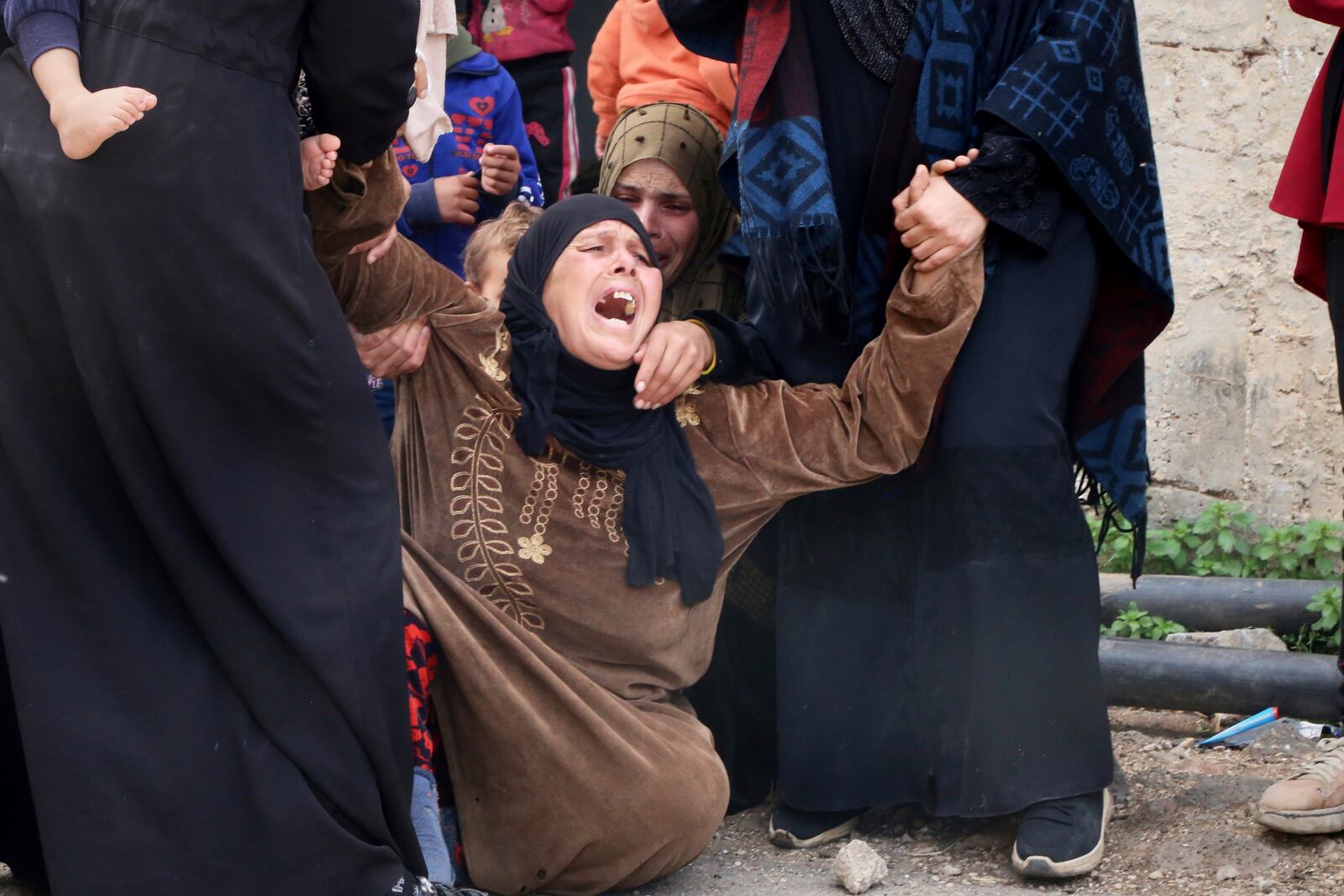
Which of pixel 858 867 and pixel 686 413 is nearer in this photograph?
pixel 858 867

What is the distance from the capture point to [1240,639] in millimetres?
4184

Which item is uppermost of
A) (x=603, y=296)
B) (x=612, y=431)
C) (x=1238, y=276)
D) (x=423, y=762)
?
(x=603, y=296)

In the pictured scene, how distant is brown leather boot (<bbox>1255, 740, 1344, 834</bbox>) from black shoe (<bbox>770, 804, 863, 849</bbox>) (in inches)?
30.1

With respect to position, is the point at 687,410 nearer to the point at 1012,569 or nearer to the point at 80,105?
the point at 1012,569

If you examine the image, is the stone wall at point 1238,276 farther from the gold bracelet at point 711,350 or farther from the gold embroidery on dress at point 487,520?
the gold embroidery on dress at point 487,520

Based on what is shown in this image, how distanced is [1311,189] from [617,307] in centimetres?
139

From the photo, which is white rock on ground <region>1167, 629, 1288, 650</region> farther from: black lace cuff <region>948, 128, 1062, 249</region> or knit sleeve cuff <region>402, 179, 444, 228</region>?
knit sleeve cuff <region>402, 179, 444, 228</region>

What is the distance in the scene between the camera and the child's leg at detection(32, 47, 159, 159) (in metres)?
1.96

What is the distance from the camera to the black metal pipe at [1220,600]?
13.9 feet

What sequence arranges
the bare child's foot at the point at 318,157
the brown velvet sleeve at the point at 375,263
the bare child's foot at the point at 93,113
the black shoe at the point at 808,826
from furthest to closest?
1. the black shoe at the point at 808,826
2. the brown velvet sleeve at the point at 375,263
3. the bare child's foot at the point at 318,157
4. the bare child's foot at the point at 93,113

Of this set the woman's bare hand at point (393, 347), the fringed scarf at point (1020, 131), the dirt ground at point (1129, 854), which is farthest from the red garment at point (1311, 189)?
the woman's bare hand at point (393, 347)

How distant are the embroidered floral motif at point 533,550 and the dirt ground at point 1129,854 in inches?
24.9

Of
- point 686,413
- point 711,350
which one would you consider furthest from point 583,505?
point 711,350

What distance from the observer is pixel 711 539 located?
2.85 m
